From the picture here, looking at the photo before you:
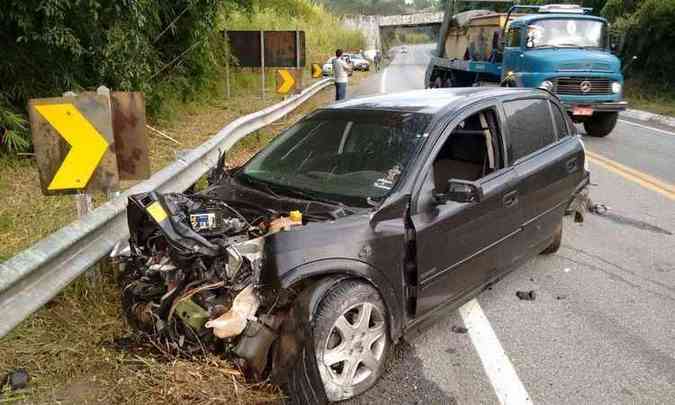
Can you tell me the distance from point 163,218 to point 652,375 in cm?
297

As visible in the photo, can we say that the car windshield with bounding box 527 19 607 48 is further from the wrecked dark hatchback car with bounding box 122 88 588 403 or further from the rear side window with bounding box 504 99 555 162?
the wrecked dark hatchback car with bounding box 122 88 588 403

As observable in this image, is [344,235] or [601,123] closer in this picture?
[344,235]

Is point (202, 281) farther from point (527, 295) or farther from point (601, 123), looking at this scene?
point (601, 123)


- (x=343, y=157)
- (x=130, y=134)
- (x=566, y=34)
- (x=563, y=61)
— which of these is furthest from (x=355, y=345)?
(x=566, y=34)

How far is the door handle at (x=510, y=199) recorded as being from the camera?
12.7 ft

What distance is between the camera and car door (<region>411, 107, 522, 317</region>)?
3256mm

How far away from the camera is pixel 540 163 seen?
172 inches

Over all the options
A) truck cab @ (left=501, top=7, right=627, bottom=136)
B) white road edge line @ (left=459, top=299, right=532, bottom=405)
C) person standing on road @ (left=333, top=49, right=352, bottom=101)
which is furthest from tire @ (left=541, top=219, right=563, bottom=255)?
person standing on road @ (left=333, top=49, right=352, bottom=101)

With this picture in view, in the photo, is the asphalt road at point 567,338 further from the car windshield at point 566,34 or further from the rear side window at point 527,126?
the car windshield at point 566,34

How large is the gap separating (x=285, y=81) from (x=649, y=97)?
55.0 feet

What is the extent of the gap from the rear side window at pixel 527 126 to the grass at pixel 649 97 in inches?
643

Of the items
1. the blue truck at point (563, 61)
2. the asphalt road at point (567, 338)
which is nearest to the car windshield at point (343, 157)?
the asphalt road at point (567, 338)

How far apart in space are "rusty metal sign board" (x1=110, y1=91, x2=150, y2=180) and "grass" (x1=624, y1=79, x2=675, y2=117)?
19040 mm

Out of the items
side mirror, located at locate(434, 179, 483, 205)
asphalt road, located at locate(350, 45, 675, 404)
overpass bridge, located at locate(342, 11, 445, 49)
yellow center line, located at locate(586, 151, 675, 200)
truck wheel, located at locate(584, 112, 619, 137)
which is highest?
overpass bridge, located at locate(342, 11, 445, 49)
